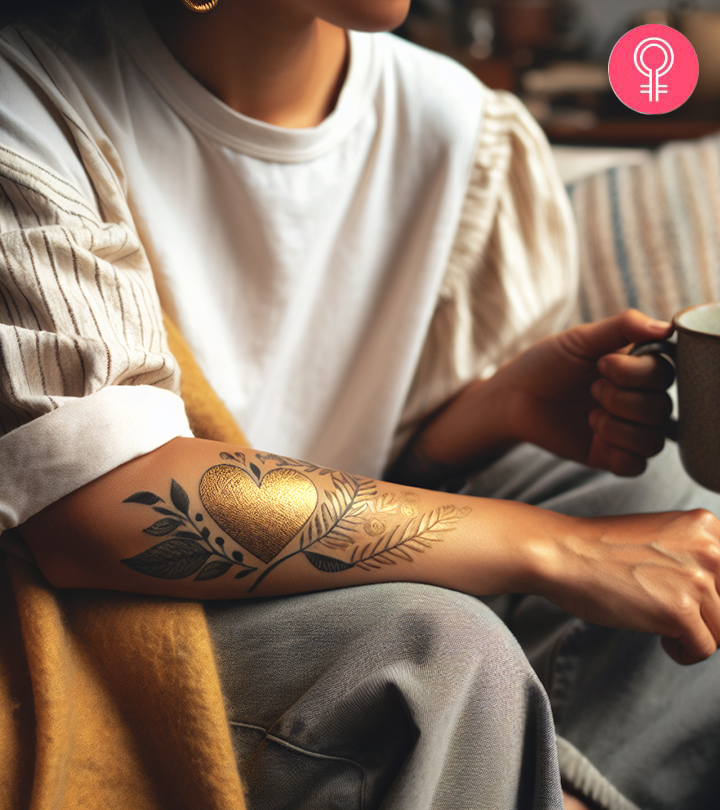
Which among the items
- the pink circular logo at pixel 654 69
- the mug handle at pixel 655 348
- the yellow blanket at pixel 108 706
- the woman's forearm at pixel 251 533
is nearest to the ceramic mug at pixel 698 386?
the mug handle at pixel 655 348

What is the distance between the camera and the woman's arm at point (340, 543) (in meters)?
0.50

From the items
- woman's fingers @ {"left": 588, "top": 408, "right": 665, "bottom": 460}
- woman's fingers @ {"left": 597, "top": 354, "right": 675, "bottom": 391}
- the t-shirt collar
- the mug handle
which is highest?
the t-shirt collar

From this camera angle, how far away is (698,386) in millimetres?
521

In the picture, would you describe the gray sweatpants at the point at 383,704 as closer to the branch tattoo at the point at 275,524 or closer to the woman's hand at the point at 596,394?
the branch tattoo at the point at 275,524

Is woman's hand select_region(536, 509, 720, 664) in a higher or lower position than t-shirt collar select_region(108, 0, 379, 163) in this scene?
lower

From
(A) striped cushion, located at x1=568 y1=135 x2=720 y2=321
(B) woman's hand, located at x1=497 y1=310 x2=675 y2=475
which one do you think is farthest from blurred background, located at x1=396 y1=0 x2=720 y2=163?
(B) woman's hand, located at x1=497 y1=310 x2=675 y2=475

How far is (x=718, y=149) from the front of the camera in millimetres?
1164

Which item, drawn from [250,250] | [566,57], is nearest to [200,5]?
[250,250]

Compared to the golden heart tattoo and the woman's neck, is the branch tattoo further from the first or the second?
the woman's neck

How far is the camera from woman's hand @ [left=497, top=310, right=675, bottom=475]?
60cm

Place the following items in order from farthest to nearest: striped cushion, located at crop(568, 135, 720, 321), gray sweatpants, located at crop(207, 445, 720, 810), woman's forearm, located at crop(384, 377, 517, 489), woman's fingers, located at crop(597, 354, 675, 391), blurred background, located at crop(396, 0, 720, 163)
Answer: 1. blurred background, located at crop(396, 0, 720, 163)
2. striped cushion, located at crop(568, 135, 720, 321)
3. woman's forearm, located at crop(384, 377, 517, 489)
4. woman's fingers, located at crop(597, 354, 675, 391)
5. gray sweatpants, located at crop(207, 445, 720, 810)

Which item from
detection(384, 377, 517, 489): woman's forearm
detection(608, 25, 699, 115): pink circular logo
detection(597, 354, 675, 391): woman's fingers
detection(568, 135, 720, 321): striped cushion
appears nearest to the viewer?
detection(597, 354, 675, 391): woman's fingers

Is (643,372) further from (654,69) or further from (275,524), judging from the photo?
(654,69)

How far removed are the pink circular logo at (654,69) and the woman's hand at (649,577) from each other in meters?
1.00
